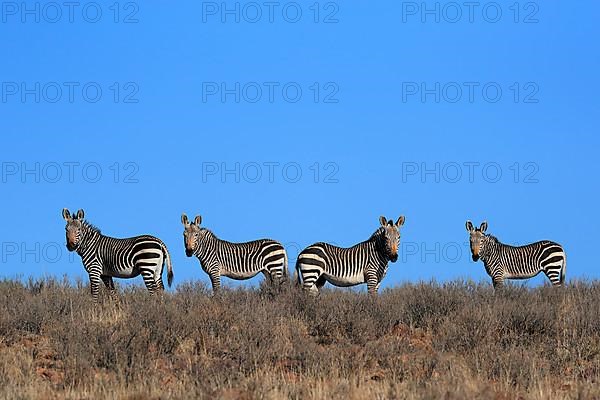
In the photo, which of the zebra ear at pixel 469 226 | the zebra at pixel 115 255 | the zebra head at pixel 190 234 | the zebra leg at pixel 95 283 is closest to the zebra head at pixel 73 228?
the zebra at pixel 115 255

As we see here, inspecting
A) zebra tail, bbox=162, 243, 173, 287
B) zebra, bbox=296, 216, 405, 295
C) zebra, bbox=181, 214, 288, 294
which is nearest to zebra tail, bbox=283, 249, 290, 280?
zebra, bbox=181, 214, 288, 294

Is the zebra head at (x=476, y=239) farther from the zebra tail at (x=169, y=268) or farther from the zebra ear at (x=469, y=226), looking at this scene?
the zebra tail at (x=169, y=268)

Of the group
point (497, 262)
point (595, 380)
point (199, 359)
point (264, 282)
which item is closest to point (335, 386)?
point (199, 359)

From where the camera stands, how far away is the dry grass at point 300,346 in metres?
10.3

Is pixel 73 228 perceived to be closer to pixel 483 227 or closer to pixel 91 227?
pixel 91 227

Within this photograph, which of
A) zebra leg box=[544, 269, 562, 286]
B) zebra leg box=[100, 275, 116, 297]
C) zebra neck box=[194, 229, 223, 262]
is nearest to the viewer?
zebra leg box=[100, 275, 116, 297]

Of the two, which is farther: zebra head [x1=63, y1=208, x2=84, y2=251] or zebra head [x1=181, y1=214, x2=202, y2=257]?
zebra head [x1=181, y1=214, x2=202, y2=257]

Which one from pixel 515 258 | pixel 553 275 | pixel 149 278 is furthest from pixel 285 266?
pixel 553 275

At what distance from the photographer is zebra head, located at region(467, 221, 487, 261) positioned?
20969 millimetres

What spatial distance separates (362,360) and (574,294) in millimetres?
7157

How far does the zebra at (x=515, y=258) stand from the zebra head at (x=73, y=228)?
9.23 m

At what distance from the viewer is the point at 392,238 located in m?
18.7

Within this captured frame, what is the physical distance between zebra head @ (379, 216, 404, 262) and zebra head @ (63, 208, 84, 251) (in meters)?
6.59

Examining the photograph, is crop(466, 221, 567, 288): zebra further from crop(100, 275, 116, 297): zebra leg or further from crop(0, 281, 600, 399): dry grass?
crop(100, 275, 116, 297): zebra leg
